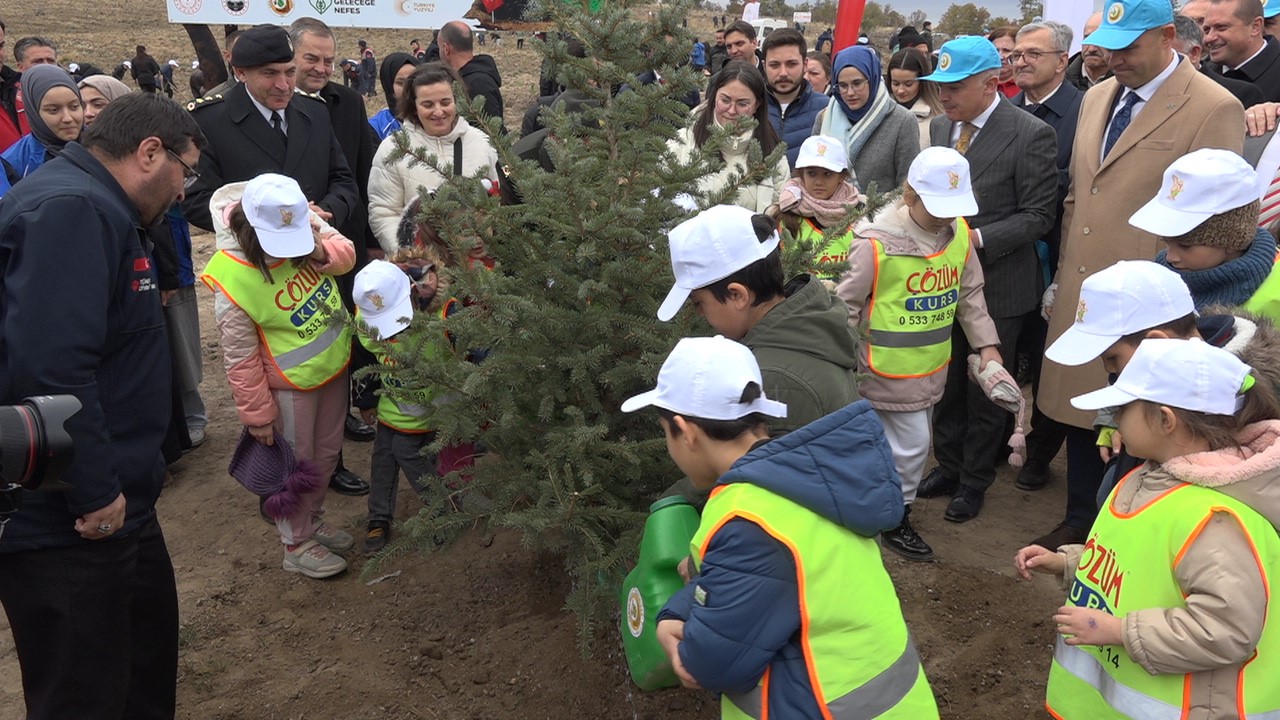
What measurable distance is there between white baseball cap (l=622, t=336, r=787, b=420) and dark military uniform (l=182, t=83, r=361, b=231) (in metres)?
3.71

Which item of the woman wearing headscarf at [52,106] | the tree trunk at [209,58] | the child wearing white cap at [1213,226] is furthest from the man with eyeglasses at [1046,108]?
the tree trunk at [209,58]

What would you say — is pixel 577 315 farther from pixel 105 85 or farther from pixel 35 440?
pixel 105 85

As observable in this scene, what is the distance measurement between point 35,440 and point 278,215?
6.29ft

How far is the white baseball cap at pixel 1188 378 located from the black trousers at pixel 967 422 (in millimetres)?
2941

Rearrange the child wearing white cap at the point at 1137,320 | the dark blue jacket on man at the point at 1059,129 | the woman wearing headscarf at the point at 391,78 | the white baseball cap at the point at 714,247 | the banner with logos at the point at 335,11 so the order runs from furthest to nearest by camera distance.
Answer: the banner with logos at the point at 335,11 < the woman wearing headscarf at the point at 391,78 < the dark blue jacket on man at the point at 1059,129 < the child wearing white cap at the point at 1137,320 < the white baseball cap at the point at 714,247

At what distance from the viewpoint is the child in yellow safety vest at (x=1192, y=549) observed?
2.39 meters

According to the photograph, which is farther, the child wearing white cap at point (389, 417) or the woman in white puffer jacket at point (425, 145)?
the woman in white puffer jacket at point (425, 145)

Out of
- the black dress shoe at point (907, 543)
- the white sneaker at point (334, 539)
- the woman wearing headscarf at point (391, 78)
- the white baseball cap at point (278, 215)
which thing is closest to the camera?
the white baseball cap at point (278, 215)

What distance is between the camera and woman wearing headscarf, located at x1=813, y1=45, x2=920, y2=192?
605cm

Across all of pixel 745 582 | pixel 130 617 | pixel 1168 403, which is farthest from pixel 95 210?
pixel 1168 403

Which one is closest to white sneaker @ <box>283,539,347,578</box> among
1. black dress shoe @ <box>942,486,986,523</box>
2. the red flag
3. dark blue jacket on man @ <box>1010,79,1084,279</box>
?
black dress shoe @ <box>942,486,986,523</box>

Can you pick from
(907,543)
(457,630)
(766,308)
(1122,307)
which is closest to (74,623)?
(457,630)

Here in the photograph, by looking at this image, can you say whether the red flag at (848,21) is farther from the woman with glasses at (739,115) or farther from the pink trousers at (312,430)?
the pink trousers at (312,430)

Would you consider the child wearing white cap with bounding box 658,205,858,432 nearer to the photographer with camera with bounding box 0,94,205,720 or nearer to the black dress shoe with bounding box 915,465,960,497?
the photographer with camera with bounding box 0,94,205,720
